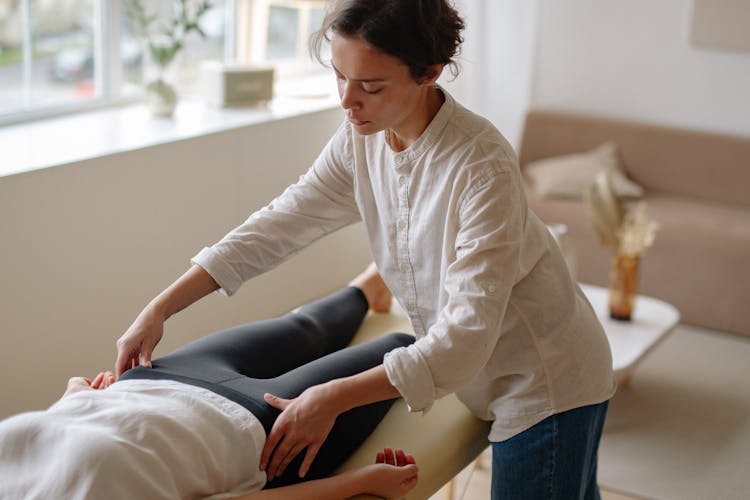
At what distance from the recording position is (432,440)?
181 centimetres

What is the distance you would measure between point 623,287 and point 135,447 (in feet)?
6.80

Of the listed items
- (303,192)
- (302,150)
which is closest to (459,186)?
(303,192)

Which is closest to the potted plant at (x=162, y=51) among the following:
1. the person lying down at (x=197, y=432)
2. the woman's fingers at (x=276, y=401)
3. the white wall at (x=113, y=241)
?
the white wall at (x=113, y=241)

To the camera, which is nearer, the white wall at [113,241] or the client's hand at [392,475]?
the client's hand at [392,475]

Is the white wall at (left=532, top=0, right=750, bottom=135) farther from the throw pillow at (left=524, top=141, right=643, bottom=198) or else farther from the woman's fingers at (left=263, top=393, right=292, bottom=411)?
the woman's fingers at (left=263, top=393, right=292, bottom=411)

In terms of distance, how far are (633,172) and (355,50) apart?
11.0 ft

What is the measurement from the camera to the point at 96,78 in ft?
11.3

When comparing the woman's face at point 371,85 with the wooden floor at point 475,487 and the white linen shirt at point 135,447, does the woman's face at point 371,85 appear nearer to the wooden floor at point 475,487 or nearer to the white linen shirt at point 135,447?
the white linen shirt at point 135,447

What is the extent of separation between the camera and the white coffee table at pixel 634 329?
2.86 metres

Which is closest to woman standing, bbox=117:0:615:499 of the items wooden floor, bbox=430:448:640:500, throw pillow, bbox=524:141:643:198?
wooden floor, bbox=430:448:640:500

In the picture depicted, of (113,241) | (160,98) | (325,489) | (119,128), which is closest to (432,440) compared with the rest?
(325,489)

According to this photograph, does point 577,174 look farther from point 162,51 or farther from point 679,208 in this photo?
point 162,51

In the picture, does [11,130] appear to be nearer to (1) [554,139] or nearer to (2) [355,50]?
(2) [355,50]

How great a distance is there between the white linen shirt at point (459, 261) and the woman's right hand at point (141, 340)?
130 millimetres
